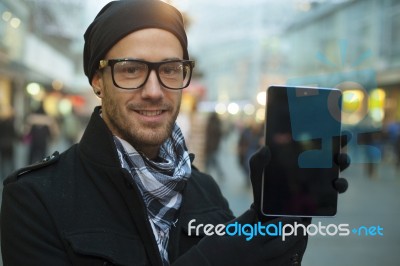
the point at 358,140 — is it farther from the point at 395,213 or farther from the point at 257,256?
the point at 395,213

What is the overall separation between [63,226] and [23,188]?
0.16 meters

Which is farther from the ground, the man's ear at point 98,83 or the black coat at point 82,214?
the man's ear at point 98,83

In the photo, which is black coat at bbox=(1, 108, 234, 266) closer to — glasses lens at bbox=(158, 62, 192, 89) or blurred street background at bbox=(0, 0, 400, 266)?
glasses lens at bbox=(158, 62, 192, 89)

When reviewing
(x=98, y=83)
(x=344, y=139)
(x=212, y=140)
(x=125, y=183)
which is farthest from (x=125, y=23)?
(x=212, y=140)

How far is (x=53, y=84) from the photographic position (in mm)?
15805

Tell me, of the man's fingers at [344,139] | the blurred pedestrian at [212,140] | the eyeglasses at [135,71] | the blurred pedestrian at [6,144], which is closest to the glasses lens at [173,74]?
the eyeglasses at [135,71]

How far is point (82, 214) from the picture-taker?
4.03 feet

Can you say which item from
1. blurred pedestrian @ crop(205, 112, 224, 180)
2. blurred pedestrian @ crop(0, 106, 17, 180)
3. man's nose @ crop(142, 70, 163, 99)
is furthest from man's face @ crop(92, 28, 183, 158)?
blurred pedestrian @ crop(205, 112, 224, 180)

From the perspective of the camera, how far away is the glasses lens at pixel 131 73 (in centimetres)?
127

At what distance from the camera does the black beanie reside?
1274 mm

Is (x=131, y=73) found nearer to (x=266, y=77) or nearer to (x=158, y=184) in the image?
(x=158, y=184)

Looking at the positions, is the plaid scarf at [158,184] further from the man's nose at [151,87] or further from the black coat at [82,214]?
the man's nose at [151,87]

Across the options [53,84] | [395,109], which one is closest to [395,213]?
[395,109]

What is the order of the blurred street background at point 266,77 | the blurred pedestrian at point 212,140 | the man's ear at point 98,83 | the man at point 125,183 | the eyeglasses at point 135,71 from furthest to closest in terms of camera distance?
the blurred pedestrian at point 212,140 → the blurred street background at point 266,77 → the man's ear at point 98,83 → the eyeglasses at point 135,71 → the man at point 125,183
